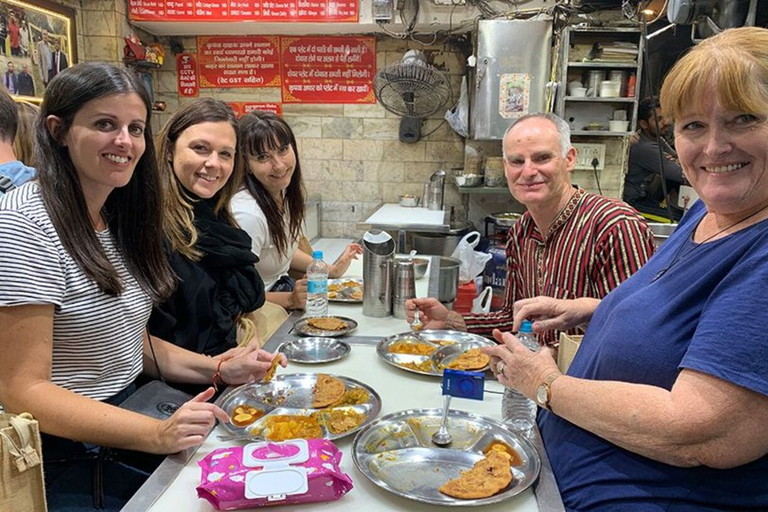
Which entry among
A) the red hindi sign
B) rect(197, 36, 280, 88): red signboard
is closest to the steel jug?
rect(197, 36, 280, 88): red signboard

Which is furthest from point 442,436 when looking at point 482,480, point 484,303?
point 484,303

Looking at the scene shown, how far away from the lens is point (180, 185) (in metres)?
2.06

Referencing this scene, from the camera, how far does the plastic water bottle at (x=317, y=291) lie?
6.95ft

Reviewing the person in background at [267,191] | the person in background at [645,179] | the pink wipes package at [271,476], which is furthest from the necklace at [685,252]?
the person in background at [645,179]

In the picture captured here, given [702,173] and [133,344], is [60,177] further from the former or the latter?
[702,173]

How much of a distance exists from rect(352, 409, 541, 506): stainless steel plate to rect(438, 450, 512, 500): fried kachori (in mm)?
13

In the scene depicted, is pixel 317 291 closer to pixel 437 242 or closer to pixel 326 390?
pixel 326 390

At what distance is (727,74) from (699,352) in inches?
19.2

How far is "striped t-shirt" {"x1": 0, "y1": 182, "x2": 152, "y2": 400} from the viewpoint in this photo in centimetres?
118

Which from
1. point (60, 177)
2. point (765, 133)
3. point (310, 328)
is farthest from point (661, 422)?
point (60, 177)

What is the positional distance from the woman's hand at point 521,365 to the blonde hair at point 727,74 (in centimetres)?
59

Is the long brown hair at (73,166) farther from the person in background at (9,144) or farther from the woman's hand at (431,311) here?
the woman's hand at (431,311)

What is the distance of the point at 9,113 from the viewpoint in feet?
7.19

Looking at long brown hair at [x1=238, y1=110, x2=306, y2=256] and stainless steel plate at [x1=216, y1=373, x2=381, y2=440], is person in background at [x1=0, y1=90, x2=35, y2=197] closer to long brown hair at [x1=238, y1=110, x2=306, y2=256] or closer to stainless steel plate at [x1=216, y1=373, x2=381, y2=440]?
long brown hair at [x1=238, y1=110, x2=306, y2=256]
